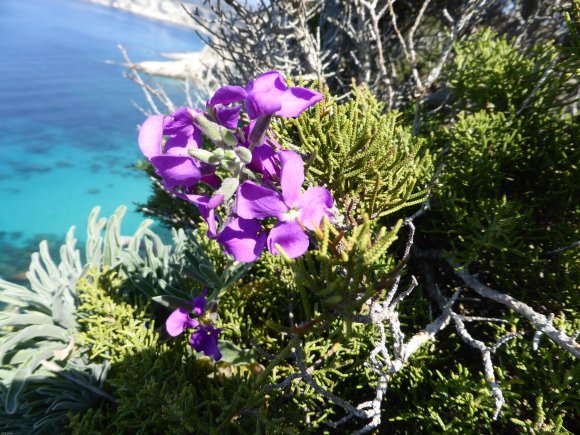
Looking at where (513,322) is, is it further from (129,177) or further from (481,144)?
(129,177)

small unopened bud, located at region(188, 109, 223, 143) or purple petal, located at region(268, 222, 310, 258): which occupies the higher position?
small unopened bud, located at region(188, 109, 223, 143)

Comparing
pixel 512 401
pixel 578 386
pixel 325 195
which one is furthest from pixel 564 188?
pixel 325 195

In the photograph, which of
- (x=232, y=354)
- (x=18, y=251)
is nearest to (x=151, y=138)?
(x=232, y=354)

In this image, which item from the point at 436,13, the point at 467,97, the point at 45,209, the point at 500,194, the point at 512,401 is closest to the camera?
the point at 512,401

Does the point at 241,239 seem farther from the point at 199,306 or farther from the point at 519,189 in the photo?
the point at 519,189

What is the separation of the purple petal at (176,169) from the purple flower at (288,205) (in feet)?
0.38

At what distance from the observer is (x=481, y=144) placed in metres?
1.47

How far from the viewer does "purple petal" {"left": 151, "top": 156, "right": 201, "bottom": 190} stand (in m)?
0.68

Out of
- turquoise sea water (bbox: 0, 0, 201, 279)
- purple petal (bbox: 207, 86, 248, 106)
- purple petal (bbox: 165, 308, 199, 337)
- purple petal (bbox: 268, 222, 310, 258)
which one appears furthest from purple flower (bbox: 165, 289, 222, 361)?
turquoise sea water (bbox: 0, 0, 201, 279)

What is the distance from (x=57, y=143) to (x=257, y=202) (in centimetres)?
1007

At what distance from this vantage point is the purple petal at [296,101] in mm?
692

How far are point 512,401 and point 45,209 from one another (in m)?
8.16

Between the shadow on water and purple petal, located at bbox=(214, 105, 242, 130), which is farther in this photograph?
the shadow on water

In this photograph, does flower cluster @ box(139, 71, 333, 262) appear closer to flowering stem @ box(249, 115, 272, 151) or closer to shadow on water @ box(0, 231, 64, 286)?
flowering stem @ box(249, 115, 272, 151)
